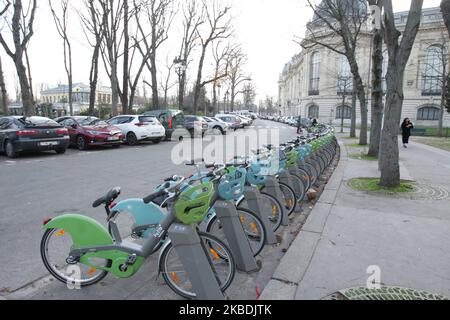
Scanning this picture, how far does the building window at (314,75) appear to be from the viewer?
191ft

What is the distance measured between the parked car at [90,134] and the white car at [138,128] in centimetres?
120

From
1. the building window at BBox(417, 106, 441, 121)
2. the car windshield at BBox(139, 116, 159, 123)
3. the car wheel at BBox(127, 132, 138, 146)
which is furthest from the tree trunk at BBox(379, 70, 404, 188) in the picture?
the building window at BBox(417, 106, 441, 121)

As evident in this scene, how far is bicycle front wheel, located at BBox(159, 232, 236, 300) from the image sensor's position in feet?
9.66

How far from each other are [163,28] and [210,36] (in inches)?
282

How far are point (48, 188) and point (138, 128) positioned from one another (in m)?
9.10

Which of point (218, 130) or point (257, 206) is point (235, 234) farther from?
point (218, 130)

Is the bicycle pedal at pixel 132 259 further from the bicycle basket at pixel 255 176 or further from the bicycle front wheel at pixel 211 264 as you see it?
the bicycle basket at pixel 255 176

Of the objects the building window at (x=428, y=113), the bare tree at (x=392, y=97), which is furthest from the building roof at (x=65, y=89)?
the bare tree at (x=392, y=97)

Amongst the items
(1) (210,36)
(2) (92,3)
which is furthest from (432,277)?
(1) (210,36)

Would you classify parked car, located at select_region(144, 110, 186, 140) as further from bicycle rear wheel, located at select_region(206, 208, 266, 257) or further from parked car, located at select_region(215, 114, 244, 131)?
bicycle rear wheel, located at select_region(206, 208, 266, 257)

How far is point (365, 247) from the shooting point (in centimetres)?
398

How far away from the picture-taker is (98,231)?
3062 mm

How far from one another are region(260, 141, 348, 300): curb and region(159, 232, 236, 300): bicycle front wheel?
0.39 meters

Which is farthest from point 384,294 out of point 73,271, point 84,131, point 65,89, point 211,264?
point 65,89
